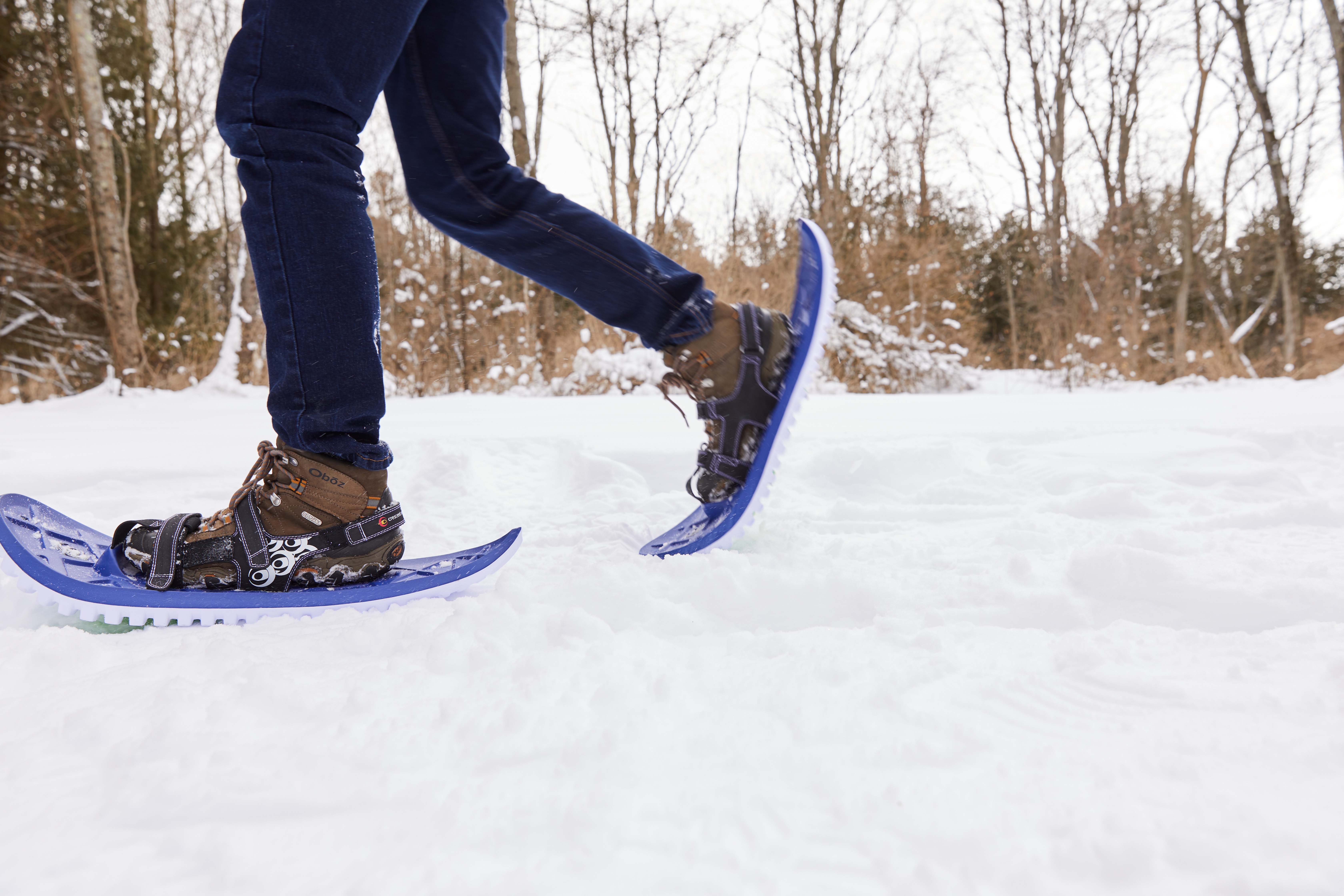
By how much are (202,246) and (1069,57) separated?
519 inches

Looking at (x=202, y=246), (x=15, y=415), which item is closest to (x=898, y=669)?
(x=15, y=415)

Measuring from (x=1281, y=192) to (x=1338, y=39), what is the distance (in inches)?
59.8

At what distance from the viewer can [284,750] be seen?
0.47 metres

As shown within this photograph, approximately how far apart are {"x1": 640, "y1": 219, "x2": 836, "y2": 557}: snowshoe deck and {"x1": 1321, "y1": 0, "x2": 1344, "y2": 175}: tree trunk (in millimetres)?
8982

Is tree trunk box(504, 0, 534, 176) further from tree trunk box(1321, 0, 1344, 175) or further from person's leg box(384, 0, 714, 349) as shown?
tree trunk box(1321, 0, 1344, 175)

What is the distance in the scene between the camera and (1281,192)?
780 centimetres

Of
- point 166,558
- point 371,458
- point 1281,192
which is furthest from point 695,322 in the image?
point 1281,192

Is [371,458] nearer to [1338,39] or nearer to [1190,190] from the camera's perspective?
[1338,39]

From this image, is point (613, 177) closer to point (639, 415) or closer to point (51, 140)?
point (51, 140)

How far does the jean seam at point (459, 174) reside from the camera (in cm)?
99

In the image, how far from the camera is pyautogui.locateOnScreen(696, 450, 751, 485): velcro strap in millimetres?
1065

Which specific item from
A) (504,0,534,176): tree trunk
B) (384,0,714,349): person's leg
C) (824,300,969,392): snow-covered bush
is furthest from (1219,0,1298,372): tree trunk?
(384,0,714,349): person's leg

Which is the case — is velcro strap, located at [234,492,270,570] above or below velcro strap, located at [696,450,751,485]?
below

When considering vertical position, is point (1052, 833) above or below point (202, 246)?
below
